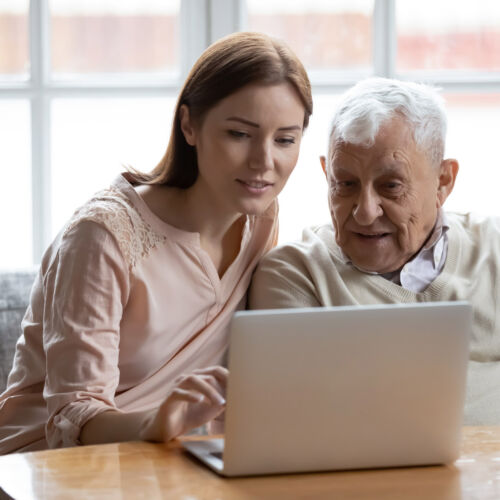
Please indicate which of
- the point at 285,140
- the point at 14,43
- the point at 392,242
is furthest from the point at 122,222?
the point at 14,43

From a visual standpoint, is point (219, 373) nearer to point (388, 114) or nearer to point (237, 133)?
point (237, 133)

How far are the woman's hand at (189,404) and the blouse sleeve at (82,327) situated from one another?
208mm

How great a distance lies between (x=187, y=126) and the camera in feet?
6.04

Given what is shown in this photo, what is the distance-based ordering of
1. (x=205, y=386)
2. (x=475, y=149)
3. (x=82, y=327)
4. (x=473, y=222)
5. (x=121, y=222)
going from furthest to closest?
(x=475, y=149), (x=473, y=222), (x=121, y=222), (x=82, y=327), (x=205, y=386)

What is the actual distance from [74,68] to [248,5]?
0.61 m

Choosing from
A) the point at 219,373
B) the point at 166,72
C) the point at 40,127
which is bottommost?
the point at 219,373

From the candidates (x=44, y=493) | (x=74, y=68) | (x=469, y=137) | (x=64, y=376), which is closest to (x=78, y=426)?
(x=64, y=376)

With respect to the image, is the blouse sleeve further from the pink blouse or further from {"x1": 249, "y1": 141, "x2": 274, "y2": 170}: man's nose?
{"x1": 249, "y1": 141, "x2": 274, "y2": 170}: man's nose

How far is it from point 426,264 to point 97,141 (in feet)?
4.68

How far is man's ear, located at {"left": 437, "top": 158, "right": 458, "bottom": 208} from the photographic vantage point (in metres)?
1.93

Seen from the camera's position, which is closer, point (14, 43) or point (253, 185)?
point (253, 185)

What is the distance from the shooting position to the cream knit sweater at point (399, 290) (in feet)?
6.07

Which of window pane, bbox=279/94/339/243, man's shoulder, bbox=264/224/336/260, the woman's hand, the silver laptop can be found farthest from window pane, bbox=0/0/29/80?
the silver laptop

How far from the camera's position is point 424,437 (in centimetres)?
A: 124
